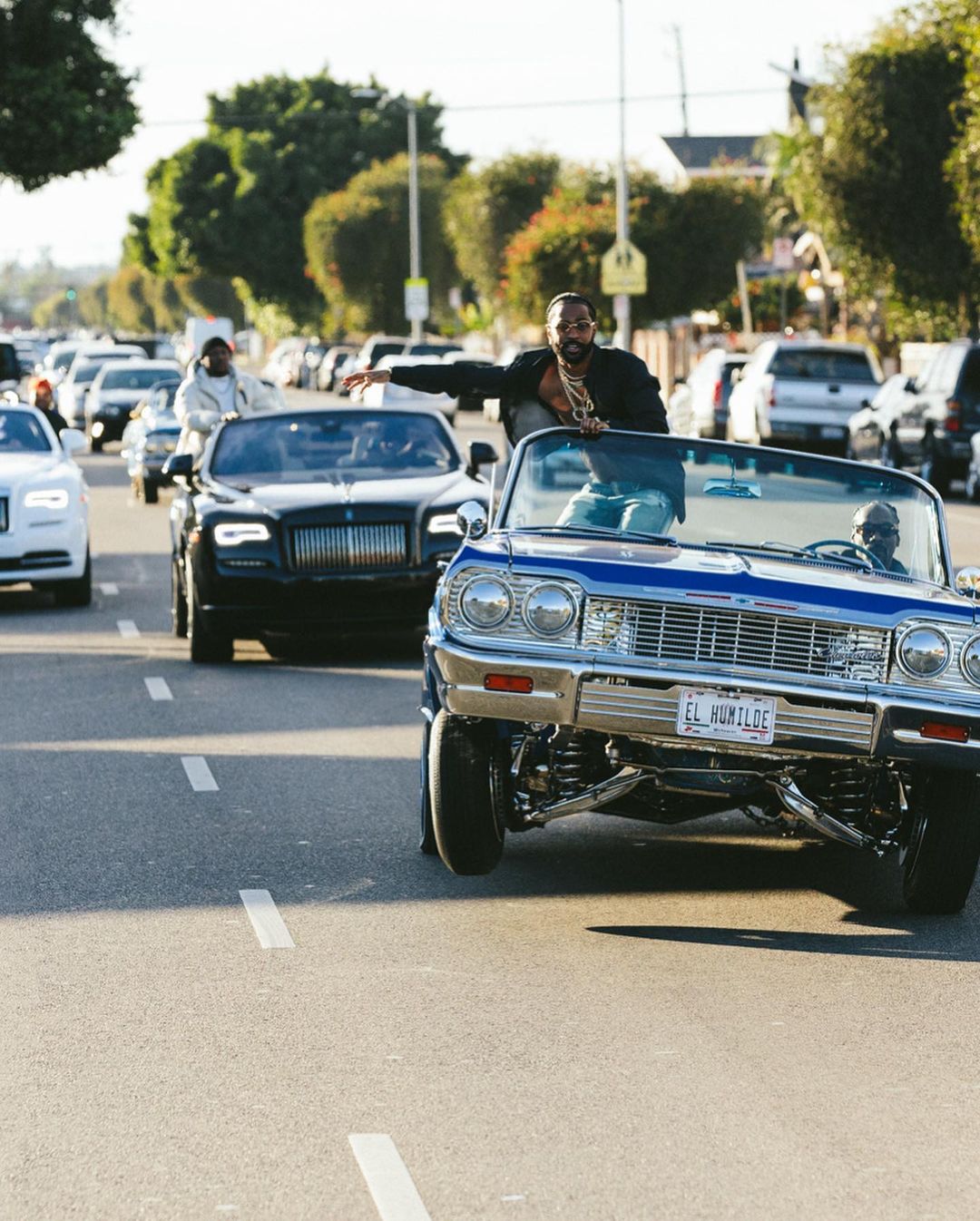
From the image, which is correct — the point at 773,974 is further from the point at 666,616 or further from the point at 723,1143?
the point at 723,1143

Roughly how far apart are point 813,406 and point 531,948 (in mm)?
29140

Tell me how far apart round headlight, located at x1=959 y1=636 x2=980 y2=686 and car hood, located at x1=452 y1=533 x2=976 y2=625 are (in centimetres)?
8

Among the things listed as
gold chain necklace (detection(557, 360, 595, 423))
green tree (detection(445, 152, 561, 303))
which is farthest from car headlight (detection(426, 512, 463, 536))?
green tree (detection(445, 152, 561, 303))

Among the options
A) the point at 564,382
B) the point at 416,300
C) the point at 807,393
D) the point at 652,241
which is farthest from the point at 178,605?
the point at 416,300

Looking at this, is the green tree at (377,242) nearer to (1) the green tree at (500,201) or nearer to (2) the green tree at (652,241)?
(1) the green tree at (500,201)

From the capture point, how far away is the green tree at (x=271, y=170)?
106m

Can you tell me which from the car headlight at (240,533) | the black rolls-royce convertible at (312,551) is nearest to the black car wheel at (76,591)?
the black rolls-royce convertible at (312,551)

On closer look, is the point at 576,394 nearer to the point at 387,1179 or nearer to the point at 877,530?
the point at 877,530

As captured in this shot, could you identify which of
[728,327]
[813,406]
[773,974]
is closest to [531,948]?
[773,974]

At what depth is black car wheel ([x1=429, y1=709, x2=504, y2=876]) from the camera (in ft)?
25.8

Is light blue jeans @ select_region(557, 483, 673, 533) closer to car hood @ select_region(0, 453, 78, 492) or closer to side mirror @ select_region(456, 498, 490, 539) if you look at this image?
side mirror @ select_region(456, 498, 490, 539)

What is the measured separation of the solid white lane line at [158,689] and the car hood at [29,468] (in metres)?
4.32

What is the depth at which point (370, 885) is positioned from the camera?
834cm

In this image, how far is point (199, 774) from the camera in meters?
10.8
